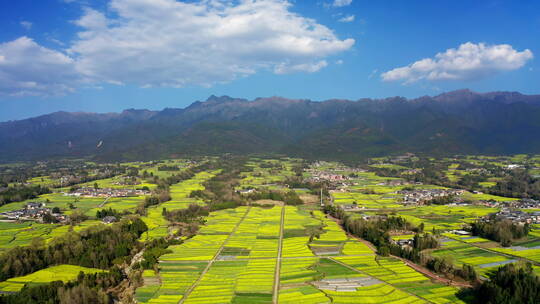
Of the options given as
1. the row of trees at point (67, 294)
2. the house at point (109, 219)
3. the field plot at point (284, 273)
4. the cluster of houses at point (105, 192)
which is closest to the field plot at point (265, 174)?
the cluster of houses at point (105, 192)

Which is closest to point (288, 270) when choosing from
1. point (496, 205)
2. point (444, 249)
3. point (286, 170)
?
point (444, 249)

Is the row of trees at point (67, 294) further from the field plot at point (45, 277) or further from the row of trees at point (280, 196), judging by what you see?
the row of trees at point (280, 196)

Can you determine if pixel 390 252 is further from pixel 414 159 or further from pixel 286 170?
pixel 414 159

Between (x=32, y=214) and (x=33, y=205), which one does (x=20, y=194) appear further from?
(x=32, y=214)

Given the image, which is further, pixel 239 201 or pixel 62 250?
pixel 239 201

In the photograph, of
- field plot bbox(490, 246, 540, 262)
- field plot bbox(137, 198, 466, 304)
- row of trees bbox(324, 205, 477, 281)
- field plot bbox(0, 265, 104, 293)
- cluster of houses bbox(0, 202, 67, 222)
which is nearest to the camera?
field plot bbox(137, 198, 466, 304)

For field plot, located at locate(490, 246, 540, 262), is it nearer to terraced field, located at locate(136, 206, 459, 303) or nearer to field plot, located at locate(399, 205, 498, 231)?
field plot, located at locate(399, 205, 498, 231)

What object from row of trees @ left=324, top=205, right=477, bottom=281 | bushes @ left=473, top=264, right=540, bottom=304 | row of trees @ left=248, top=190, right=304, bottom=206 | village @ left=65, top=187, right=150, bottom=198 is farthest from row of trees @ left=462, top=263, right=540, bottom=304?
village @ left=65, top=187, right=150, bottom=198
